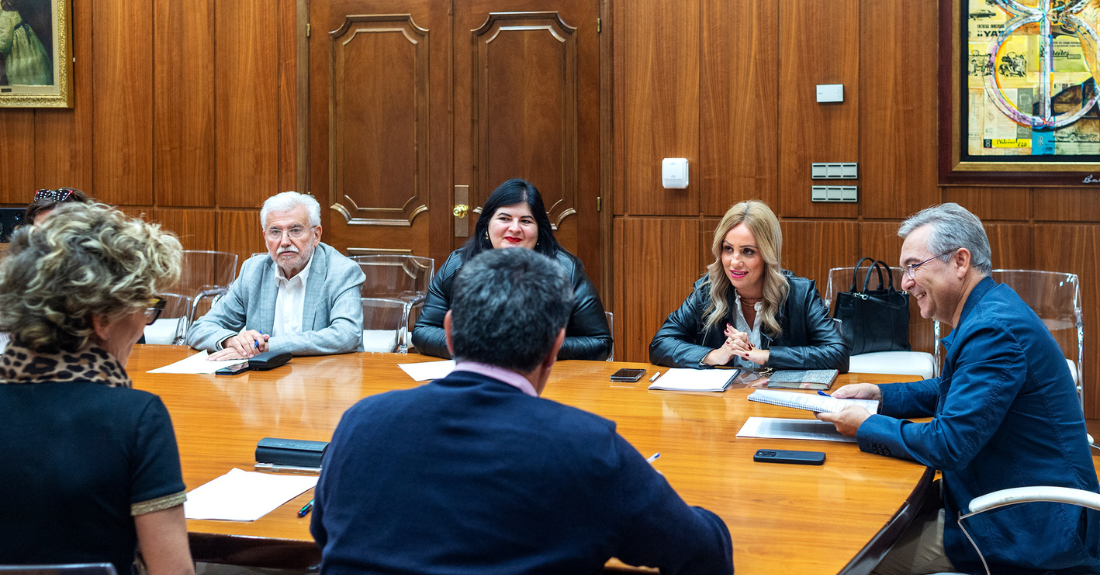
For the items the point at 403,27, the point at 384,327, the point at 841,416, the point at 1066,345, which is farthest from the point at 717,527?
the point at 403,27

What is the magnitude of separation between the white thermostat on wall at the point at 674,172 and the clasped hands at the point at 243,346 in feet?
9.08

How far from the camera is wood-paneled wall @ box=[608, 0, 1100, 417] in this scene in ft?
17.0

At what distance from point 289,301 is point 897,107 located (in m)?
3.43

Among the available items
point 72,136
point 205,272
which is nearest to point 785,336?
point 205,272

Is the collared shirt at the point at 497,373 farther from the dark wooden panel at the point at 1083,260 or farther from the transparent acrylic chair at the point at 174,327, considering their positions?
the dark wooden panel at the point at 1083,260

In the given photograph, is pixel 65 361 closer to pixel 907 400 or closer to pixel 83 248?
pixel 83 248

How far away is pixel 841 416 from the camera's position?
2.32m

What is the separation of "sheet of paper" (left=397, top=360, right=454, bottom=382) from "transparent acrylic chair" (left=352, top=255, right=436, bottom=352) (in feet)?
6.69

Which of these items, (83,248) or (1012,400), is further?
(1012,400)

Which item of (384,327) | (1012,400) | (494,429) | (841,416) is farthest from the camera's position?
(384,327)

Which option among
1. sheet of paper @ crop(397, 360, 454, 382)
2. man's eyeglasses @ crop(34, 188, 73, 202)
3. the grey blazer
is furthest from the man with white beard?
man's eyeglasses @ crop(34, 188, 73, 202)

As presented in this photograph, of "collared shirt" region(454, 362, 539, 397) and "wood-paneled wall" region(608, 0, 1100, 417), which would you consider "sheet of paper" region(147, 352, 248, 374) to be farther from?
"wood-paneled wall" region(608, 0, 1100, 417)

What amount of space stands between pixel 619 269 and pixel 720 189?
76 cm

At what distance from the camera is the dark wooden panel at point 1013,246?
5145 millimetres
